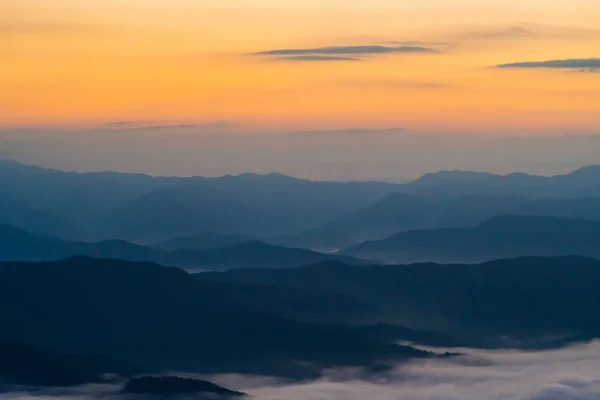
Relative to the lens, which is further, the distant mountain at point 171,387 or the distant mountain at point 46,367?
the distant mountain at point 46,367

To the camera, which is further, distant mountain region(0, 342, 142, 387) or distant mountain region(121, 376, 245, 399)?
distant mountain region(0, 342, 142, 387)

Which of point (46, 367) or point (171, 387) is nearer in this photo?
point (171, 387)

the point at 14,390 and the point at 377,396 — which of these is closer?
the point at 14,390

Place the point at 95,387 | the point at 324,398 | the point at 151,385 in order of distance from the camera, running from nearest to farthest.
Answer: the point at 151,385, the point at 95,387, the point at 324,398

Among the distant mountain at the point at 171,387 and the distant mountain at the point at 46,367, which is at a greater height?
the distant mountain at the point at 46,367

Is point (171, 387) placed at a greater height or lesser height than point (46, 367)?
lesser

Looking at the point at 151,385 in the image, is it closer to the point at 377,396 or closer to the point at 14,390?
the point at 14,390

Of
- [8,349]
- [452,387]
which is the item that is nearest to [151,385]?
[8,349]

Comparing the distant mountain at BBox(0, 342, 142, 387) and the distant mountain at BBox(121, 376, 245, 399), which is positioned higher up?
the distant mountain at BBox(0, 342, 142, 387)
